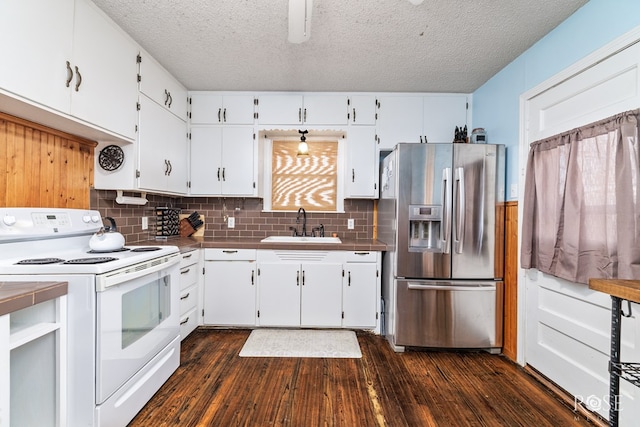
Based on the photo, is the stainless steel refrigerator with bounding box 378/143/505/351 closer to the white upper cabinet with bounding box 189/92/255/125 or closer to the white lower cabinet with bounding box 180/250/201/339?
the white upper cabinet with bounding box 189/92/255/125

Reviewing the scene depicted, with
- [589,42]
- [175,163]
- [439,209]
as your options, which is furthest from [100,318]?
[589,42]

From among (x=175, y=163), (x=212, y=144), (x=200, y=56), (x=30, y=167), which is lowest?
(x=30, y=167)

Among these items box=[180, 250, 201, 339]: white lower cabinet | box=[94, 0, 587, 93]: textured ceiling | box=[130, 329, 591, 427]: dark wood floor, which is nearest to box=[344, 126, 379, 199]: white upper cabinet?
box=[94, 0, 587, 93]: textured ceiling

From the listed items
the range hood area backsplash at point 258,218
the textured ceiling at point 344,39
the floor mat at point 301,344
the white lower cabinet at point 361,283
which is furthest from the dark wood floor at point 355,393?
the textured ceiling at point 344,39

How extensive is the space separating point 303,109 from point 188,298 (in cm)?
220

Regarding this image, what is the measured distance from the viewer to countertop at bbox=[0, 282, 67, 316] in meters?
1.07

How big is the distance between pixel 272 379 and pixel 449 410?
119 cm

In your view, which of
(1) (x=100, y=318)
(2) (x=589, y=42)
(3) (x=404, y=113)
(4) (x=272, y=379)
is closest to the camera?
(1) (x=100, y=318)

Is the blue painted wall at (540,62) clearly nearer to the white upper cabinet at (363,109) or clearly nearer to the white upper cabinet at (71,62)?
the white upper cabinet at (363,109)

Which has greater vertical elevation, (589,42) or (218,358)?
(589,42)

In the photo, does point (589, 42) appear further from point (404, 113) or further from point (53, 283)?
point (53, 283)

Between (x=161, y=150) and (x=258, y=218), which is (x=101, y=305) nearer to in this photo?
(x=161, y=150)

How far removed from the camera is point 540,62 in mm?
2164

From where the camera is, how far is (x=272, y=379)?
82.6 inches
